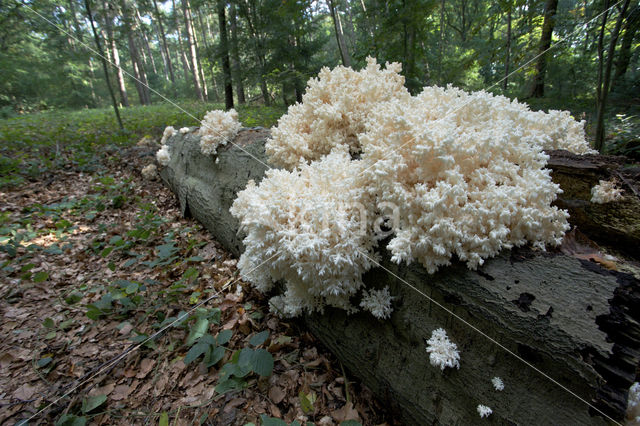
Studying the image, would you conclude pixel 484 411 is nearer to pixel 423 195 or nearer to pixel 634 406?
pixel 634 406

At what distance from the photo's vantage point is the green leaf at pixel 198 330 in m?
2.38

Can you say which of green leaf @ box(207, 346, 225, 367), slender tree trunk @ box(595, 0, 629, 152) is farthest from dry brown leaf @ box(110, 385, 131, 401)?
slender tree trunk @ box(595, 0, 629, 152)

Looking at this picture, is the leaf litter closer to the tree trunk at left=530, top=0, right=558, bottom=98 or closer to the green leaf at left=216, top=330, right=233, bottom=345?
the green leaf at left=216, top=330, right=233, bottom=345

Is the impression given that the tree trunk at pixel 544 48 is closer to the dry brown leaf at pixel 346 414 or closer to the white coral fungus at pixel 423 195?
Answer: the white coral fungus at pixel 423 195

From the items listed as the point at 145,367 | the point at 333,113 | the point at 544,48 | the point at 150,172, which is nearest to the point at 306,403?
the point at 145,367

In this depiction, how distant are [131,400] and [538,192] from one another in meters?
3.04

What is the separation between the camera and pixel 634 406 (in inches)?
45.1

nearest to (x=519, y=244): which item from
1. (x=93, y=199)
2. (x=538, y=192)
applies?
(x=538, y=192)

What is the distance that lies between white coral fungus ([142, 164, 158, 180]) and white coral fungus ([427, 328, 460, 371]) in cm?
657

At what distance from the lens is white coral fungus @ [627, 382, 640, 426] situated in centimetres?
112

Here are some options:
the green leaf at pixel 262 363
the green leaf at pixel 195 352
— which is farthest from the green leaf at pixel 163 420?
the green leaf at pixel 262 363

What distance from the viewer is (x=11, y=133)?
796 centimetres

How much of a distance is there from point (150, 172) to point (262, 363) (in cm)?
574

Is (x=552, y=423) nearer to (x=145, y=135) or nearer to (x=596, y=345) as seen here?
(x=596, y=345)
